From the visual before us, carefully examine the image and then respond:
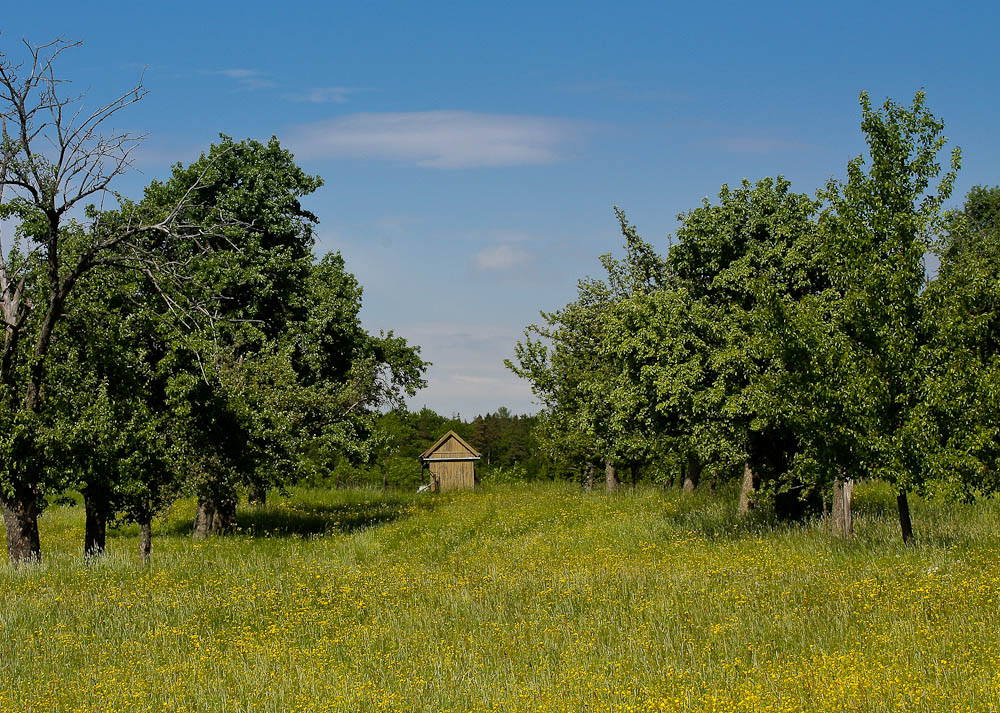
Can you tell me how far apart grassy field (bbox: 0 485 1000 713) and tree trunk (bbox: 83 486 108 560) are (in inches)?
48.5

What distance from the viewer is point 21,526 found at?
20.3 metres

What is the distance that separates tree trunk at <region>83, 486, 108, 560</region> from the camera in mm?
21661

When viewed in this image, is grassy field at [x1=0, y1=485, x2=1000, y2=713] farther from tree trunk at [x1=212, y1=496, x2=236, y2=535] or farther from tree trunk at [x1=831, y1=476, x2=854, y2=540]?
tree trunk at [x1=212, y1=496, x2=236, y2=535]

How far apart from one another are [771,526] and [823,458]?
18.7 feet

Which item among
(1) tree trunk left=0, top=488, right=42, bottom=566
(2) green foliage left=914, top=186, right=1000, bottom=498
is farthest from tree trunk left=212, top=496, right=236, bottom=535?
(2) green foliage left=914, top=186, right=1000, bottom=498

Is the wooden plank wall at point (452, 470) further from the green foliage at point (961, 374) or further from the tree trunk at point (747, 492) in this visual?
the green foliage at point (961, 374)

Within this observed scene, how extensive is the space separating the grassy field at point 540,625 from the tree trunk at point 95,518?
1.23 metres

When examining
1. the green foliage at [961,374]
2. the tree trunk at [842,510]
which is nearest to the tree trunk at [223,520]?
the tree trunk at [842,510]

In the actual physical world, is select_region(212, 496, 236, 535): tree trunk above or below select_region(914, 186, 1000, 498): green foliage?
below

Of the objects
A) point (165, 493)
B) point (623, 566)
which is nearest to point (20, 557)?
point (165, 493)

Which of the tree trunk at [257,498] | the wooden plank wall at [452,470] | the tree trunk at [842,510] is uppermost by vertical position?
the tree trunk at [842,510]

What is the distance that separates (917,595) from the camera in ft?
43.8

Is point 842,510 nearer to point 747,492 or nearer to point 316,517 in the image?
point 747,492

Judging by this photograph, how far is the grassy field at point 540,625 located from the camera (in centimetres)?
991
